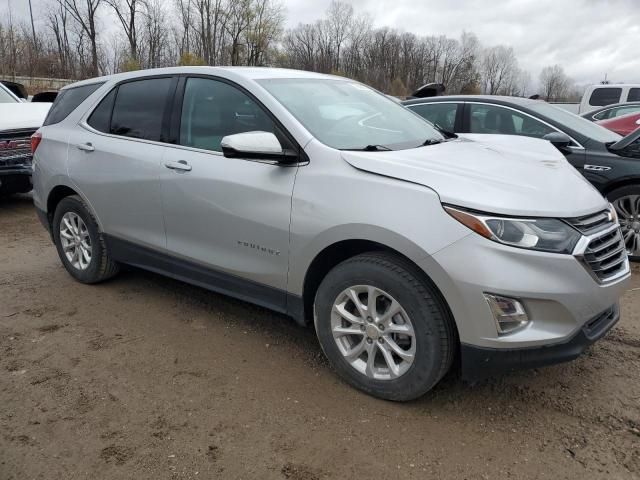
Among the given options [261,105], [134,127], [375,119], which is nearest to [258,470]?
[261,105]

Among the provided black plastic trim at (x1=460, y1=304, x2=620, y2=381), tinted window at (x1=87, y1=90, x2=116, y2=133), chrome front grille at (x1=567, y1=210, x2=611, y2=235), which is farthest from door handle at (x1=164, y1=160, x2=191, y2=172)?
chrome front grille at (x1=567, y1=210, x2=611, y2=235)

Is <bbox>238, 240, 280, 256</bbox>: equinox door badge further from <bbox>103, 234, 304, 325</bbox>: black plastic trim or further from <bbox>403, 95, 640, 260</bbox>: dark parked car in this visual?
<bbox>403, 95, 640, 260</bbox>: dark parked car

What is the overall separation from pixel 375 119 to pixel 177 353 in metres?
1.98

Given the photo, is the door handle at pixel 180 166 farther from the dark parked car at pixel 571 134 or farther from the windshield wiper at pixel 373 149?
the dark parked car at pixel 571 134

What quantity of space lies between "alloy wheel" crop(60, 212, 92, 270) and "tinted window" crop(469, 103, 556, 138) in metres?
4.06

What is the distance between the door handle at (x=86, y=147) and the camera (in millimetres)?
4022

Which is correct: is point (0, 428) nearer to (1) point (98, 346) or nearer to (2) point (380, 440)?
(1) point (98, 346)

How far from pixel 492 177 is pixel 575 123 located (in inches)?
142

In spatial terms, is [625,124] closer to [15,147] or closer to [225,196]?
[225,196]

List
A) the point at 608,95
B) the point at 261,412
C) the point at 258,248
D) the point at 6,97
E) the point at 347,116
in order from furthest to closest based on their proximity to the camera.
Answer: the point at 608,95, the point at 6,97, the point at 347,116, the point at 258,248, the point at 261,412

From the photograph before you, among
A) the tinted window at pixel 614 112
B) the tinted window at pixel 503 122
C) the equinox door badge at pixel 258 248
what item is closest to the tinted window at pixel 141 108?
the equinox door badge at pixel 258 248

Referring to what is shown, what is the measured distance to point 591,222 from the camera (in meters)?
2.53

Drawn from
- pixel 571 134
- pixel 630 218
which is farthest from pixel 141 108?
pixel 630 218

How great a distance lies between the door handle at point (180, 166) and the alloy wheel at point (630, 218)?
12.9 feet
